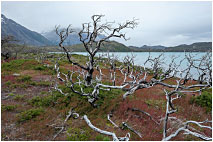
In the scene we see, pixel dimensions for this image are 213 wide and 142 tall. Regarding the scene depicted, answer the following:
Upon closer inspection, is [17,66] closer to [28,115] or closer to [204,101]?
[28,115]

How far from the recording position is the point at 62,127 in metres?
7.20

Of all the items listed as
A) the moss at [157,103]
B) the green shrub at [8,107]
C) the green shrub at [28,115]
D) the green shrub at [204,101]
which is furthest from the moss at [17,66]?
the green shrub at [204,101]

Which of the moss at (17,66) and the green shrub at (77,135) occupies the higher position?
the moss at (17,66)

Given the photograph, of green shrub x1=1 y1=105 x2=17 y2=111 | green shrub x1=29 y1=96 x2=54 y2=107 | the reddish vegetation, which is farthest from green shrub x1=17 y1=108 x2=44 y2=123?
green shrub x1=1 y1=105 x2=17 y2=111

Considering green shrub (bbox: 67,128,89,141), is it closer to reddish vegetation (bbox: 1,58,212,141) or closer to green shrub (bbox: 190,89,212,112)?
reddish vegetation (bbox: 1,58,212,141)

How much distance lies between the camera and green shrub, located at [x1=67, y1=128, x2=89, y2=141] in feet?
21.0

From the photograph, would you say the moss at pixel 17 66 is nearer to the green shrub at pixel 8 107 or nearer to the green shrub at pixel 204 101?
the green shrub at pixel 8 107

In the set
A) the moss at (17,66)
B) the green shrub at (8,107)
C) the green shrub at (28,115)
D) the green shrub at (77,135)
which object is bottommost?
the green shrub at (77,135)

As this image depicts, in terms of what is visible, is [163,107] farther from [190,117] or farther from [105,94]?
[105,94]

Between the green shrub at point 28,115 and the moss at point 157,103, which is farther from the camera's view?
the moss at point 157,103

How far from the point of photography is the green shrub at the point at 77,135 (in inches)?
252

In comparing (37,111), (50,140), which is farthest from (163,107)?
(37,111)

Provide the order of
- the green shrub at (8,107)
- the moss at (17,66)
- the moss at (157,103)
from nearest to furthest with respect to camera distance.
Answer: the green shrub at (8,107), the moss at (157,103), the moss at (17,66)

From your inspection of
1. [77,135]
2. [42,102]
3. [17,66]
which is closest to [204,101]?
[77,135]
